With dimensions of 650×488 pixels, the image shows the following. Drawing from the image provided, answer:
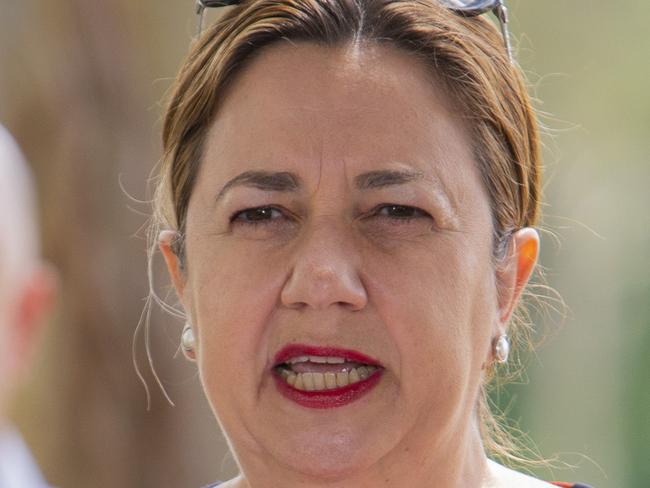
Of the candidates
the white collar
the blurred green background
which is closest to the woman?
the white collar

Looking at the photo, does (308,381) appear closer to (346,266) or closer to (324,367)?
(324,367)

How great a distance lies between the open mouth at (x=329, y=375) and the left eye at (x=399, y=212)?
29cm

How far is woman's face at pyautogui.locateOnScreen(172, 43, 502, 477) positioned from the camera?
2.25 metres

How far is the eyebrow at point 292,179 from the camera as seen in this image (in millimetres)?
2303

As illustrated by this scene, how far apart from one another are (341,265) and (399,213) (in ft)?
0.60

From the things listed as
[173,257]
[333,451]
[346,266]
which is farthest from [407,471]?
[173,257]

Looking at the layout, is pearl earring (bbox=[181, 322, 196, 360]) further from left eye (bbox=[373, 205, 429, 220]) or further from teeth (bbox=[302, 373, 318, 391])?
left eye (bbox=[373, 205, 429, 220])

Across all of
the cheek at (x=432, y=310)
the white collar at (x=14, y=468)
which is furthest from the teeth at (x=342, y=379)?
the white collar at (x=14, y=468)

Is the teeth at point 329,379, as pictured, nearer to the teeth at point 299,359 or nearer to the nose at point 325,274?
the teeth at point 299,359

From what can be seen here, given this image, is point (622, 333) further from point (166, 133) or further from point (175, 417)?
point (166, 133)

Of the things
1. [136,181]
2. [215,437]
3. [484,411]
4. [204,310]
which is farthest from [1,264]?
[215,437]

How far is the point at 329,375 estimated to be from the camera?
89.1 inches

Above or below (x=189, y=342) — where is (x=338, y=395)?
above

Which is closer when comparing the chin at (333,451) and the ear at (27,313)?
the ear at (27,313)
